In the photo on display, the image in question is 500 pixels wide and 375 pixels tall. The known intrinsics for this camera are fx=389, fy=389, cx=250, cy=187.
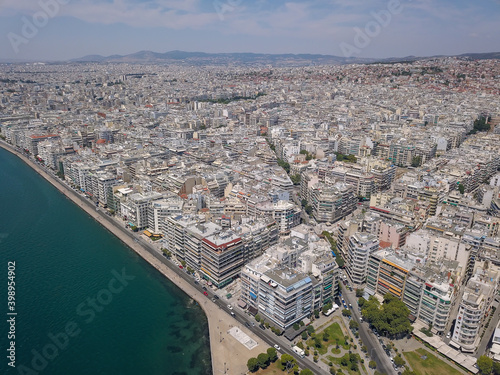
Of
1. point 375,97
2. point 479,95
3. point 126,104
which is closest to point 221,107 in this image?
point 126,104

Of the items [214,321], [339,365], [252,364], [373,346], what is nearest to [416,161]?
[373,346]

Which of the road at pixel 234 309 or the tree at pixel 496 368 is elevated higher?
the tree at pixel 496 368

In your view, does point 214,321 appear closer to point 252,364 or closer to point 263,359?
point 252,364

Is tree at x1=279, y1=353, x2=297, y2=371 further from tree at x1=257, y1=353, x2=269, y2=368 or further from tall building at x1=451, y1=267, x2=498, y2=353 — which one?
tall building at x1=451, y1=267, x2=498, y2=353

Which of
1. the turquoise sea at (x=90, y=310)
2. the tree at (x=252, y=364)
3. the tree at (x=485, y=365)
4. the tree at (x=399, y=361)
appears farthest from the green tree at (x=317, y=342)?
the tree at (x=485, y=365)

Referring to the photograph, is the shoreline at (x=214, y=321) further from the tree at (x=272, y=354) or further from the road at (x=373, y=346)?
the road at (x=373, y=346)

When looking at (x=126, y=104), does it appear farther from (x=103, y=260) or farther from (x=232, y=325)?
(x=232, y=325)

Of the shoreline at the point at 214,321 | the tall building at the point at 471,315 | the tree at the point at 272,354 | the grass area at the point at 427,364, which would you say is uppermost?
the tall building at the point at 471,315
